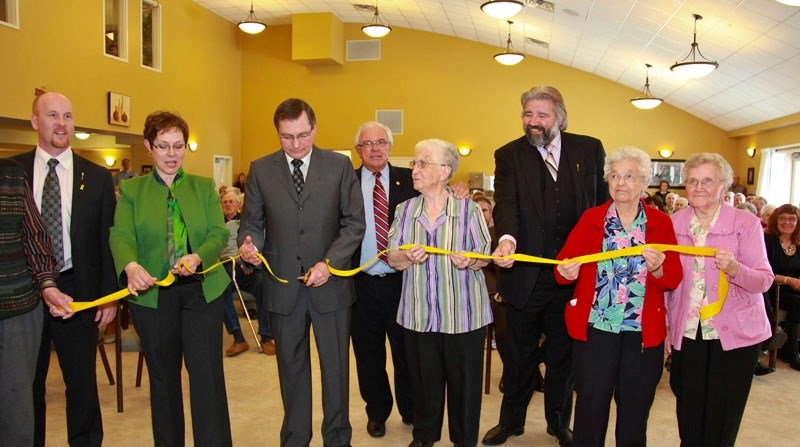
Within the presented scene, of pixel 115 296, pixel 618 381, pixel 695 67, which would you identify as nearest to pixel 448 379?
pixel 618 381

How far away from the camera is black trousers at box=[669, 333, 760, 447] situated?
2.93 meters

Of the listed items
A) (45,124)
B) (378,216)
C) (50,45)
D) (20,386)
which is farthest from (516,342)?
(50,45)

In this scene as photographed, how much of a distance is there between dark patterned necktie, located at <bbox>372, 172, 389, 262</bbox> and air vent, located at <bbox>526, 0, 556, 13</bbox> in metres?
9.22

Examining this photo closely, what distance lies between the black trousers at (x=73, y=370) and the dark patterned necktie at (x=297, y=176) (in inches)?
47.5

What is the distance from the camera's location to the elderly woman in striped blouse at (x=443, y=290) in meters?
3.30

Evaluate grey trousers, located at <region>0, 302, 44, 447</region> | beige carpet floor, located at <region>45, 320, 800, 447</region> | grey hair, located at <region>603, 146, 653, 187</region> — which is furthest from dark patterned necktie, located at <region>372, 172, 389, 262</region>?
grey trousers, located at <region>0, 302, 44, 447</region>

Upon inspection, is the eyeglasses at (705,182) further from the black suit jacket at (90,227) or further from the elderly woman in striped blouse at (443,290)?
the black suit jacket at (90,227)

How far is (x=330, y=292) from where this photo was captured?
10.9 ft

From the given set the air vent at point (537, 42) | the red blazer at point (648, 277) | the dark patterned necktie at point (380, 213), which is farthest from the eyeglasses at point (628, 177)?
the air vent at point (537, 42)

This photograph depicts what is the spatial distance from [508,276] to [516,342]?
15.9 inches

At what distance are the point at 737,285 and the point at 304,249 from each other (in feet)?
6.91

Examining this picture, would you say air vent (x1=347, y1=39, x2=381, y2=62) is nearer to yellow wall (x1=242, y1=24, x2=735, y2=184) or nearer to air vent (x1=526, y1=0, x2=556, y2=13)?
yellow wall (x1=242, y1=24, x2=735, y2=184)

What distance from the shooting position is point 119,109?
12719 mm

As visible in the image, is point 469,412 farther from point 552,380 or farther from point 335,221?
point 335,221
